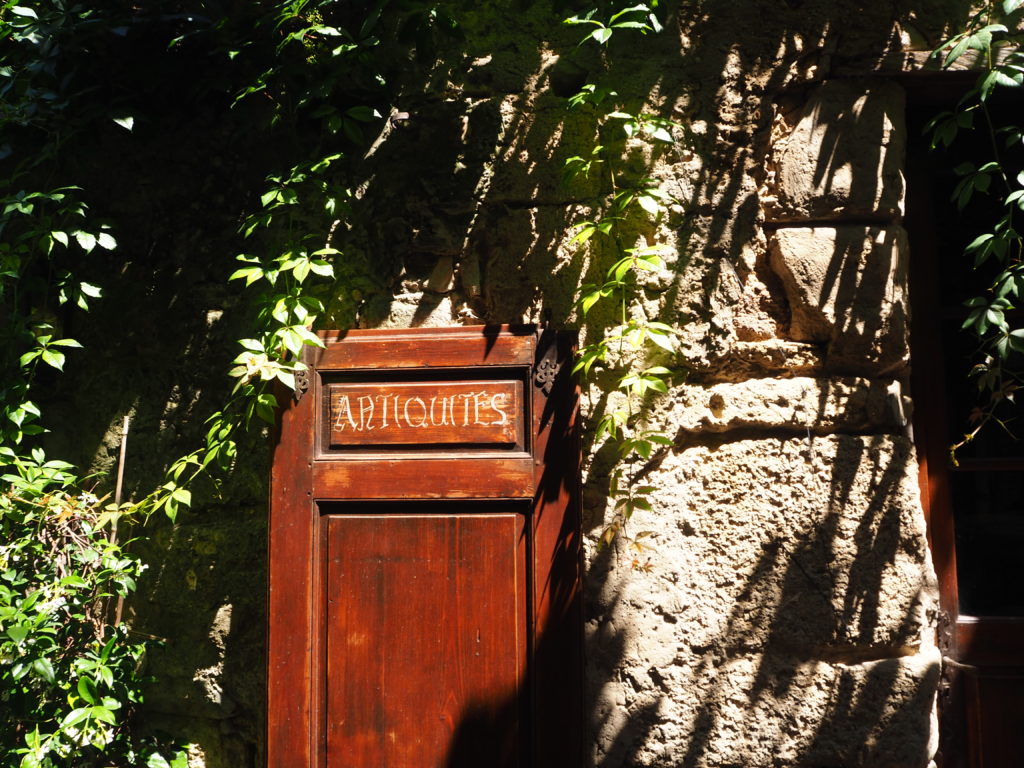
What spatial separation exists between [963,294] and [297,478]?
1.90 metres

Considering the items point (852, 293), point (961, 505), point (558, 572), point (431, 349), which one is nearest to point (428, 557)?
point (558, 572)

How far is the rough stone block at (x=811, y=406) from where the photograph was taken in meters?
2.04

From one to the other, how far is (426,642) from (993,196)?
1977 mm

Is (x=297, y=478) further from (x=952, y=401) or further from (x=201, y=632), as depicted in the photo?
(x=952, y=401)

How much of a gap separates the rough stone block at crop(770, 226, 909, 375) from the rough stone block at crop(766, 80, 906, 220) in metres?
0.07

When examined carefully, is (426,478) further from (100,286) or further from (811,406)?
→ (100,286)

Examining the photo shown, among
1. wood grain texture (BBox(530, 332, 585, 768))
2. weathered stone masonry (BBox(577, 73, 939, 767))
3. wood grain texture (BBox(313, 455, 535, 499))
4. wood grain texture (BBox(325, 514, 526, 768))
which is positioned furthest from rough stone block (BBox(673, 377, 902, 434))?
wood grain texture (BBox(325, 514, 526, 768))

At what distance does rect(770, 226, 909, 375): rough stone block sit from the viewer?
6.70ft

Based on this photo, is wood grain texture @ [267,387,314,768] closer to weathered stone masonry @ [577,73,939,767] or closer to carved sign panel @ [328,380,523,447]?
carved sign panel @ [328,380,523,447]

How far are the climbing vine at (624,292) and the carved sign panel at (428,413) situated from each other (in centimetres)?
22

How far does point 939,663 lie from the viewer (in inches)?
77.9

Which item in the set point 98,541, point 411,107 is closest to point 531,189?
point 411,107

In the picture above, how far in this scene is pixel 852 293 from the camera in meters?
2.05

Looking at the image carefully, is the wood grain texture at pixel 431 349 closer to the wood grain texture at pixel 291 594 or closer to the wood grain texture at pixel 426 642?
the wood grain texture at pixel 291 594
